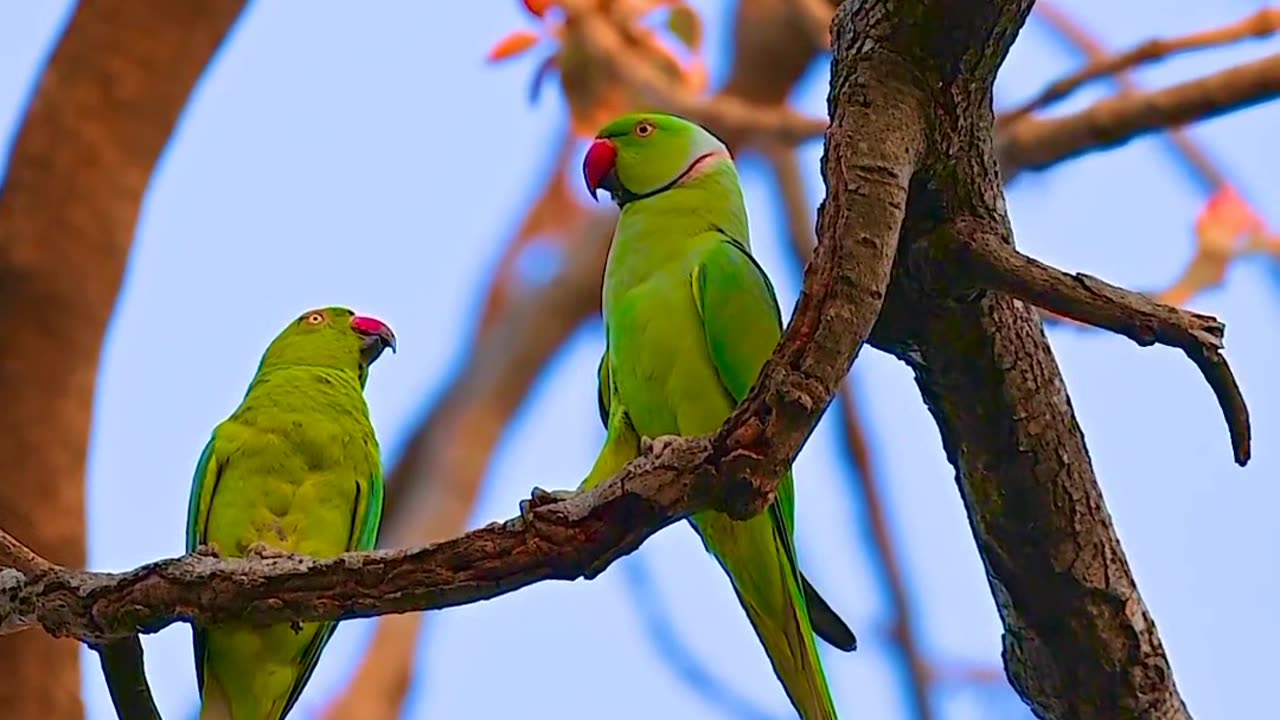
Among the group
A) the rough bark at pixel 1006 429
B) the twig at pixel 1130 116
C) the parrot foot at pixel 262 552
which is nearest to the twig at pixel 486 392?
the twig at pixel 1130 116

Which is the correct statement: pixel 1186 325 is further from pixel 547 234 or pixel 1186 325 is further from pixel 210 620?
pixel 547 234

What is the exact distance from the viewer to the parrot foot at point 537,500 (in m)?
1.30

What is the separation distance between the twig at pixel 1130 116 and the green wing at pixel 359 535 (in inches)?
43.8

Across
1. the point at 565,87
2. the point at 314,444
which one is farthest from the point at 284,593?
the point at 565,87

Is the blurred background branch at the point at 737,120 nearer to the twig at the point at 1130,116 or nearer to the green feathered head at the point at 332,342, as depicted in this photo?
the twig at the point at 1130,116

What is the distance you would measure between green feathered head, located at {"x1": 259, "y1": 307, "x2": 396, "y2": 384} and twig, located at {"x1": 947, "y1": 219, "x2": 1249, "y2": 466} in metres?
0.95

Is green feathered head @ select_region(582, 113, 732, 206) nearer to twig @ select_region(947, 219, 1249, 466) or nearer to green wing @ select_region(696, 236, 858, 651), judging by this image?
green wing @ select_region(696, 236, 858, 651)

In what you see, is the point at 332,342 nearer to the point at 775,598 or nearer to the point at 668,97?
the point at 775,598

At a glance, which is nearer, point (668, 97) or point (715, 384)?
point (715, 384)

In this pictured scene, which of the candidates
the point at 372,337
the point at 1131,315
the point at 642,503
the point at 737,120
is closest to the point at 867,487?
the point at 737,120

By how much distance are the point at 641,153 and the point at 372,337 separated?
1.48 ft

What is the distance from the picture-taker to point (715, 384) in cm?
170

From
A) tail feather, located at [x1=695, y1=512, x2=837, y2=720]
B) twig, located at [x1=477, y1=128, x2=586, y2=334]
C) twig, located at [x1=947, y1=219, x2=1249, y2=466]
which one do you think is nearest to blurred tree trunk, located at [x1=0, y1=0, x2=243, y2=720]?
tail feather, located at [x1=695, y1=512, x2=837, y2=720]

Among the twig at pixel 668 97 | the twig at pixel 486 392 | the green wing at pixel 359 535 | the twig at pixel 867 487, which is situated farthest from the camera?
the twig at pixel 486 392
